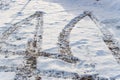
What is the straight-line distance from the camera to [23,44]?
6.17 m

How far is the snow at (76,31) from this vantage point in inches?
206

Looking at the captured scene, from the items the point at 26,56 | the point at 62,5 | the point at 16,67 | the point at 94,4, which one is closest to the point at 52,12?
the point at 62,5

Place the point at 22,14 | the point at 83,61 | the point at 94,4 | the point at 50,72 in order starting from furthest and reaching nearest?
the point at 94,4 → the point at 22,14 → the point at 83,61 → the point at 50,72

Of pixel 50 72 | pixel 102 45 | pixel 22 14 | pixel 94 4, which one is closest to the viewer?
pixel 50 72

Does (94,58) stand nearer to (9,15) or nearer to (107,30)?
(107,30)

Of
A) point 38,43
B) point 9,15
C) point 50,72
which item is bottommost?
point 50,72

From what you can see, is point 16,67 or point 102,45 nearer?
point 16,67

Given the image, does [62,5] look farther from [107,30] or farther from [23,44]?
[23,44]

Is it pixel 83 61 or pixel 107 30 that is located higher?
pixel 107 30

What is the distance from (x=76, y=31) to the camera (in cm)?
689

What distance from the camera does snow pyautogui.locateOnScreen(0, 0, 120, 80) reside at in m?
5.23

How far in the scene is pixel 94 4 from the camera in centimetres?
906

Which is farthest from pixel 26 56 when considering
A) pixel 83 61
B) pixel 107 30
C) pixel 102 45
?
pixel 107 30

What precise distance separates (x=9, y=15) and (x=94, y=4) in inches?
121
